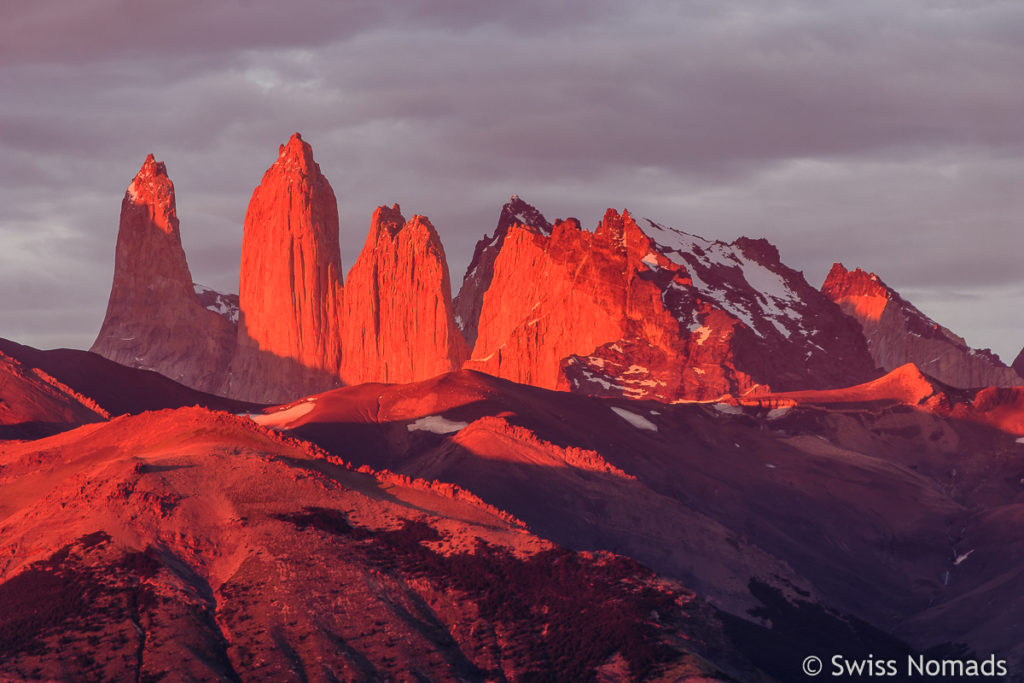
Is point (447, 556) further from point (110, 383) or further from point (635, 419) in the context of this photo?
point (635, 419)

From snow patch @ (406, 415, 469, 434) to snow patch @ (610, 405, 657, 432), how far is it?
72.1 ft

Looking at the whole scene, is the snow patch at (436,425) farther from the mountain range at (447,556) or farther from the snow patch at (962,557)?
the snow patch at (962,557)

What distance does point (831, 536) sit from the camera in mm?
135000

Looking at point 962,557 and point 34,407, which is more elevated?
point 34,407

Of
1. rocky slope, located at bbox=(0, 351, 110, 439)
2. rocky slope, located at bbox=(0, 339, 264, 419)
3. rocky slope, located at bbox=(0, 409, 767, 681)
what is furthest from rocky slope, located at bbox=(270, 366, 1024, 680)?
rocky slope, located at bbox=(0, 351, 110, 439)

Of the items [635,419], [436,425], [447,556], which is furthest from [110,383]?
[447,556]

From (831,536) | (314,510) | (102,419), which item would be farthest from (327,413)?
(314,510)

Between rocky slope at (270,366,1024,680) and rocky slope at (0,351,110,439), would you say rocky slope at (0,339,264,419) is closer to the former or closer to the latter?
rocky slope at (270,366,1024,680)

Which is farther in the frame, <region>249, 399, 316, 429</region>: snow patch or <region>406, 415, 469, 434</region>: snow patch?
<region>249, 399, 316, 429</region>: snow patch

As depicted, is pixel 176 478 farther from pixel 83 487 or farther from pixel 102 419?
pixel 102 419

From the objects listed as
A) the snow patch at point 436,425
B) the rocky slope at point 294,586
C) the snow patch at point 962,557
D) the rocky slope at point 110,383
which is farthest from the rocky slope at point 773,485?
the rocky slope at point 294,586

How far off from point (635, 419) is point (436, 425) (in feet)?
85.2

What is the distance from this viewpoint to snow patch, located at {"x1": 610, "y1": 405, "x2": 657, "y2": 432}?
161 metres

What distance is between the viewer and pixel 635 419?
16325 centimetres
